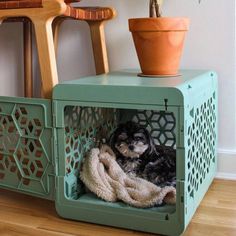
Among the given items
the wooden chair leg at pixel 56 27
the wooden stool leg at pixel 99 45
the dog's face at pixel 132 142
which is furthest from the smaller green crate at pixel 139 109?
the wooden chair leg at pixel 56 27

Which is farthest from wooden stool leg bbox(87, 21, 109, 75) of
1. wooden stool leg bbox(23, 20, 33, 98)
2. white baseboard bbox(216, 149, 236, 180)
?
white baseboard bbox(216, 149, 236, 180)

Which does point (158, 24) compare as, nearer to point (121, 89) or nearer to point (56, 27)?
point (121, 89)

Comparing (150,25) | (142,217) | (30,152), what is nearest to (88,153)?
(30,152)

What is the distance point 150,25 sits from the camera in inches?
50.0

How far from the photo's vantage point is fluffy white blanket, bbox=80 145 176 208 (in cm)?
120

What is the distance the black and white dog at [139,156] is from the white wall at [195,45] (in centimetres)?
31

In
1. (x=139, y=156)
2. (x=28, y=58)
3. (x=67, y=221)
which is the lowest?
(x=67, y=221)

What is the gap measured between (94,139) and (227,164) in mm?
516

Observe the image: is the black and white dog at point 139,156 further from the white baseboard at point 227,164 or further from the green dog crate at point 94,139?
the white baseboard at point 227,164

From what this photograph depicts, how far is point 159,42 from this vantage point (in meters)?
1.29

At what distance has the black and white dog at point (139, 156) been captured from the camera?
138 centimetres

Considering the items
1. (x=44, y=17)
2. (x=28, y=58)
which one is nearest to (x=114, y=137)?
(x=44, y=17)

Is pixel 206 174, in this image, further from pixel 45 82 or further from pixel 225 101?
pixel 45 82

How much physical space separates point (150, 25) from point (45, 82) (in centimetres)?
36
